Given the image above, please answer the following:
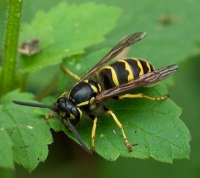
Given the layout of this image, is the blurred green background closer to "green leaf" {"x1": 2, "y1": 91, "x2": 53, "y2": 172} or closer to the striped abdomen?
the striped abdomen

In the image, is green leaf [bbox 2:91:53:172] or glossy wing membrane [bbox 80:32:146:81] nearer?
green leaf [bbox 2:91:53:172]

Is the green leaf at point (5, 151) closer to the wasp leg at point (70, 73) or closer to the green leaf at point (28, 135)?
the green leaf at point (28, 135)

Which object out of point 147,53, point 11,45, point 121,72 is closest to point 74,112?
point 121,72

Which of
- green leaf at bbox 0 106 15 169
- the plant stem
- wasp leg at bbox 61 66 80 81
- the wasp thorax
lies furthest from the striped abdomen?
green leaf at bbox 0 106 15 169

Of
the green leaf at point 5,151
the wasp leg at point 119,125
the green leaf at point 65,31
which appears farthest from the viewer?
the green leaf at point 65,31

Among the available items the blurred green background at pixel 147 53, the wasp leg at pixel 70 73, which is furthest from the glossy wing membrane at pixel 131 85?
the blurred green background at pixel 147 53

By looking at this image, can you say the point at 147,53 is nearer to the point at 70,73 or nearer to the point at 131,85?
the point at 70,73
